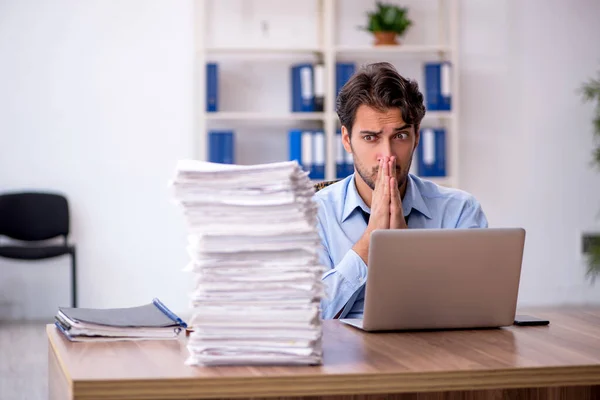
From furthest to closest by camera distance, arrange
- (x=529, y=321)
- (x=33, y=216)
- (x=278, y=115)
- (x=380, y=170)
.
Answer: (x=278, y=115) → (x=33, y=216) → (x=380, y=170) → (x=529, y=321)

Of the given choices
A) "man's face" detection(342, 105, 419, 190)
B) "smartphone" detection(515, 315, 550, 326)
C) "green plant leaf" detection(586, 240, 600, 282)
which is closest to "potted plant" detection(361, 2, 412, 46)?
"green plant leaf" detection(586, 240, 600, 282)

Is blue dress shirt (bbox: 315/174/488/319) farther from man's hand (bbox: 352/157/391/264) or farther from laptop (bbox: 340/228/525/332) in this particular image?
laptop (bbox: 340/228/525/332)

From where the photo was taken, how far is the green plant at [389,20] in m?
5.68

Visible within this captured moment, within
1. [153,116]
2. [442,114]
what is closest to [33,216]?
[153,116]

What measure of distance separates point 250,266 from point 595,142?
5459mm

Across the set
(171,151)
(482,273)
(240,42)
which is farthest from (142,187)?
(482,273)

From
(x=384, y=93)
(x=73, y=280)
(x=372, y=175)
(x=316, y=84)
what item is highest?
(x=316, y=84)

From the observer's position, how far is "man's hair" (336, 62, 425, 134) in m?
2.26

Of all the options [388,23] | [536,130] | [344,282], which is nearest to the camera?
[344,282]

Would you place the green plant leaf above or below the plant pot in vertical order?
below

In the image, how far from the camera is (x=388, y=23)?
224 inches

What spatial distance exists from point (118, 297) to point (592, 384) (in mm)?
4757

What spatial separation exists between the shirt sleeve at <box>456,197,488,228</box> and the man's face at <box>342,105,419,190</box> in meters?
0.19

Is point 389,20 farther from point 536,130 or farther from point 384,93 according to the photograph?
point 384,93
